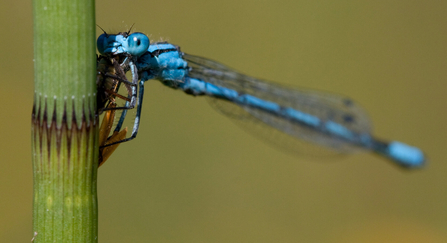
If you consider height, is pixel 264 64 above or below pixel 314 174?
above

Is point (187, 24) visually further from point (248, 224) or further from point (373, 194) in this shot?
point (373, 194)

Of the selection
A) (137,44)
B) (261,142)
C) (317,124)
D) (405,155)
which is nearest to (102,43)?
(137,44)

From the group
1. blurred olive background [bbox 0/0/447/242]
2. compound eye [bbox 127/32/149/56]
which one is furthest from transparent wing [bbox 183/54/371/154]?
compound eye [bbox 127/32/149/56]

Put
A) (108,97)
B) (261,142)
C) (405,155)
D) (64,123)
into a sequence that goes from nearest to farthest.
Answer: (64,123)
(108,97)
(405,155)
(261,142)

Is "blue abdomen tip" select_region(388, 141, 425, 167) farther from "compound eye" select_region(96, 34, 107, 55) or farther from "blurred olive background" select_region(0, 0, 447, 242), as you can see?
"compound eye" select_region(96, 34, 107, 55)

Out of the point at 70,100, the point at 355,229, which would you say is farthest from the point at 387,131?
the point at 70,100

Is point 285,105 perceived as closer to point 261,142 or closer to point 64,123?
point 261,142

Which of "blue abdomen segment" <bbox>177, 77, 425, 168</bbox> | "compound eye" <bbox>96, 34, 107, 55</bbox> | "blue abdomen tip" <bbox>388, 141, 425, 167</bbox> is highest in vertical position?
"compound eye" <bbox>96, 34, 107, 55</bbox>
